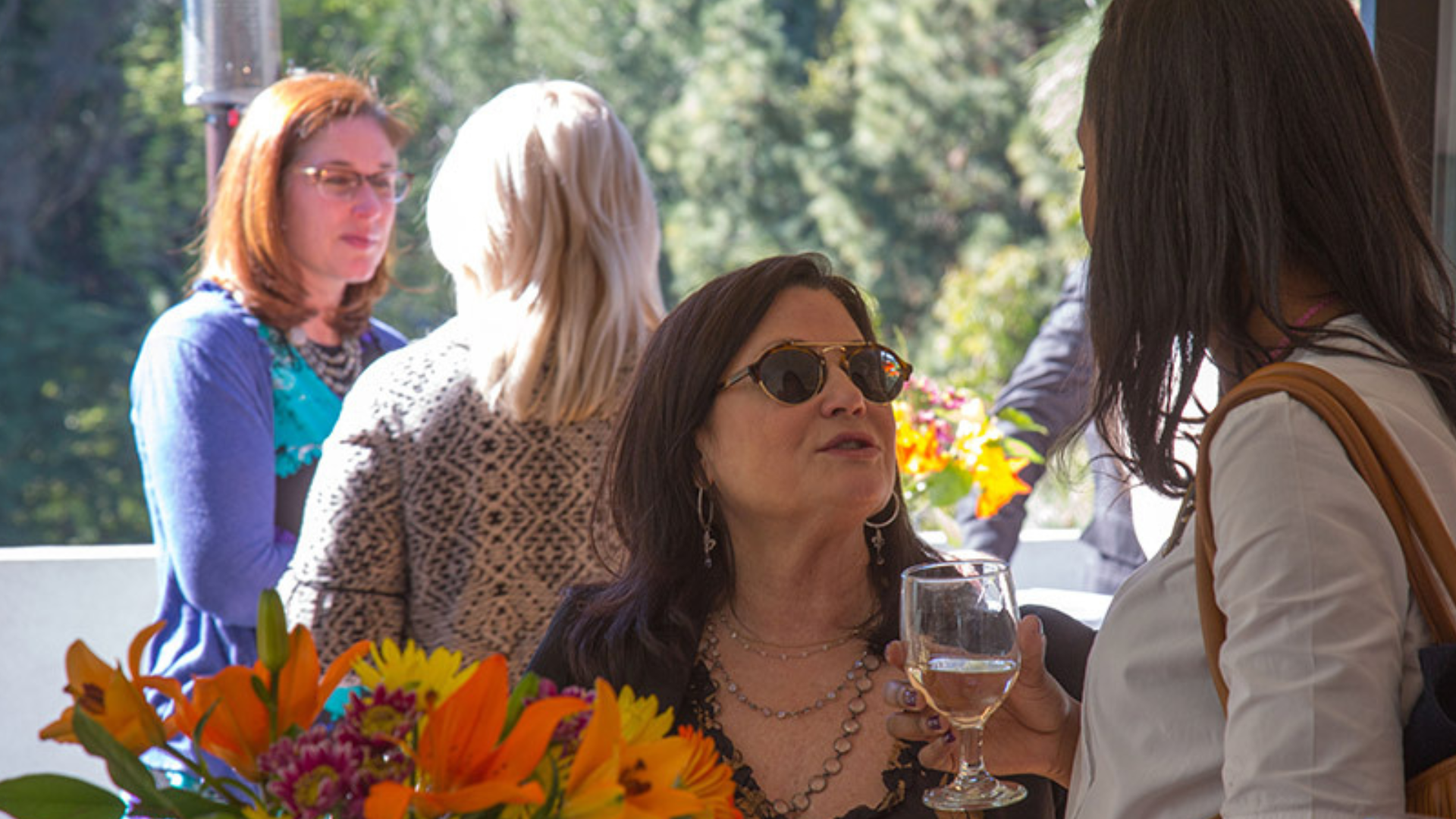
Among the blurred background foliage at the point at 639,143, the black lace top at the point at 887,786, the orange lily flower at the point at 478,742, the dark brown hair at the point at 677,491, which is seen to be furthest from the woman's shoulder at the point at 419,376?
the blurred background foliage at the point at 639,143

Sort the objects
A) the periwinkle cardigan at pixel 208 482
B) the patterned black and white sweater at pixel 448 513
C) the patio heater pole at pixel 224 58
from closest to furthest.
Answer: the patterned black and white sweater at pixel 448 513 < the periwinkle cardigan at pixel 208 482 < the patio heater pole at pixel 224 58

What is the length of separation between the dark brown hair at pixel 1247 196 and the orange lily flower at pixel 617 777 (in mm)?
461

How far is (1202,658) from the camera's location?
1.11 metres

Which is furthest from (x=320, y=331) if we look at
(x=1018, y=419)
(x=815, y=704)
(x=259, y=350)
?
(x=815, y=704)

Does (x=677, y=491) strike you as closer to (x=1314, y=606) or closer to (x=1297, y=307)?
(x=1297, y=307)

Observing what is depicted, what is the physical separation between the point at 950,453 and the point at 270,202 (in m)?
1.26

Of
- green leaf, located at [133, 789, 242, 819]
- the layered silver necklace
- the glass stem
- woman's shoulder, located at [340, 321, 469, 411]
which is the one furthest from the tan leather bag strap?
the layered silver necklace

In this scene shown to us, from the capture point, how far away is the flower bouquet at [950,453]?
9.15 ft

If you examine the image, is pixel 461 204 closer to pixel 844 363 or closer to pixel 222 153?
pixel 844 363

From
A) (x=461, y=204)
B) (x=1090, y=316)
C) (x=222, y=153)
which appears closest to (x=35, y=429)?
(x=222, y=153)

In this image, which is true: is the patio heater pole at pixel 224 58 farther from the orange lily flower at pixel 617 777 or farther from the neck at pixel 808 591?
the orange lily flower at pixel 617 777

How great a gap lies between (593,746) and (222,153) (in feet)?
9.79

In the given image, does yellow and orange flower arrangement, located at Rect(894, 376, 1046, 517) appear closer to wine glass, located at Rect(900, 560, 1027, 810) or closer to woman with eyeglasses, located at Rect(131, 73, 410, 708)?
woman with eyeglasses, located at Rect(131, 73, 410, 708)

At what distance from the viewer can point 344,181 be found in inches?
118
